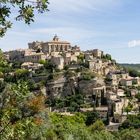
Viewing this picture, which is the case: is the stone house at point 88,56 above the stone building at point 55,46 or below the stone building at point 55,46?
below

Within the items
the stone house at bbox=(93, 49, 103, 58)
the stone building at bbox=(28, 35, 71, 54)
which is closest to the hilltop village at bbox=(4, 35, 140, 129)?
the stone house at bbox=(93, 49, 103, 58)

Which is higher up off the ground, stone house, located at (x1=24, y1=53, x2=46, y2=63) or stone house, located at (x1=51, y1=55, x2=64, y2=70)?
stone house, located at (x1=24, y1=53, x2=46, y2=63)

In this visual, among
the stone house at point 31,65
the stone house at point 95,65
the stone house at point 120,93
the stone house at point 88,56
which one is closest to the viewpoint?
the stone house at point 120,93

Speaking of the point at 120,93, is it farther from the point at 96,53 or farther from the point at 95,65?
the point at 96,53

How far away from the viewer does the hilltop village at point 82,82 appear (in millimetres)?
69812

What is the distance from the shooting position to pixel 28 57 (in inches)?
3430

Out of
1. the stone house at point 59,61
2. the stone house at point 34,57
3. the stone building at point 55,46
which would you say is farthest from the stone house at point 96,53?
the stone house at point 59,61

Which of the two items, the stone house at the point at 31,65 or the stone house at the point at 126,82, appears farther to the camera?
the stone house at the point at 31,65

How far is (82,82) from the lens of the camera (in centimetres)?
7450

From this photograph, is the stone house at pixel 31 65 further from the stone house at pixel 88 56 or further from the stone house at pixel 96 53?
the stone house at pixel 96 53

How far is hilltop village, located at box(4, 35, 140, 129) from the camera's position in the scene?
229ft

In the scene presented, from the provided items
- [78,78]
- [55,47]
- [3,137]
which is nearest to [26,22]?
[3,137]

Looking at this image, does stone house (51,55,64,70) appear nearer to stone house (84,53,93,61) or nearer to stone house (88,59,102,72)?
stone house (88,59,102,72)

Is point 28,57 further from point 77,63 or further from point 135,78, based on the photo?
point 135,78
